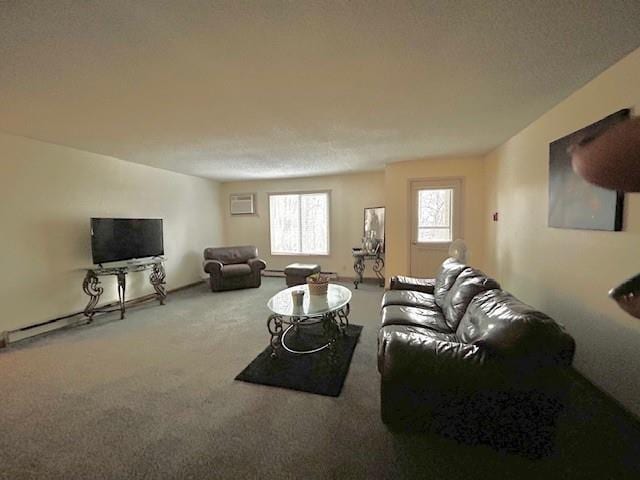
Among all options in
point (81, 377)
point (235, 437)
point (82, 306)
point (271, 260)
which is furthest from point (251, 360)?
point (271, 260)

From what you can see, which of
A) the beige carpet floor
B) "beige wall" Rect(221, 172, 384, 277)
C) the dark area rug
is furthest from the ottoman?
the beige carpet floor

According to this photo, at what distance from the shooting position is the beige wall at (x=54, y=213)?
312 cm

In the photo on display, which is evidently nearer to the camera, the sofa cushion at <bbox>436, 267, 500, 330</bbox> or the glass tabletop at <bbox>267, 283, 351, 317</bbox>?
the sofa cushion at <bbox>436, 267, 500, 330</bbox>

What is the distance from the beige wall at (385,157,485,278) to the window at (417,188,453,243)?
199 millimetres

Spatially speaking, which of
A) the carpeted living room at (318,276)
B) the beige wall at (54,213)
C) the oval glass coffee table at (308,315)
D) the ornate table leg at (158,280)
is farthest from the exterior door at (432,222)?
the beige wall at (54,213)

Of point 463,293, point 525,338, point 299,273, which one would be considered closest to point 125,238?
point 299,273

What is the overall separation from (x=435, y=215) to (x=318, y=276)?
2.71 m

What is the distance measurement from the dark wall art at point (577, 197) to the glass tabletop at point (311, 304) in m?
2.05

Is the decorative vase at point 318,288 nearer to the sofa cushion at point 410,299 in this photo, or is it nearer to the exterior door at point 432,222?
the sofa cushion at point 410,299

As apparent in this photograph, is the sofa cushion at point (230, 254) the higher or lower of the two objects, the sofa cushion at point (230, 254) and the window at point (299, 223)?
the lower

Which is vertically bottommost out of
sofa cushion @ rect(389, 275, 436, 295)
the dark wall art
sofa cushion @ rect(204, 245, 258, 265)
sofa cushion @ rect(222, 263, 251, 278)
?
sofa cushion @ rect(222, 263, 251, 278)

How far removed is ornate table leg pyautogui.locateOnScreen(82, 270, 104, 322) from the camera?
146 inches

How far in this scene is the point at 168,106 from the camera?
2.41m

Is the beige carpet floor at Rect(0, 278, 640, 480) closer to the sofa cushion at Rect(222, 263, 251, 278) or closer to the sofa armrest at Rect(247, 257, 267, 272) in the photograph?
the sofa cushion at Rect(222, 263, 251, 278)
